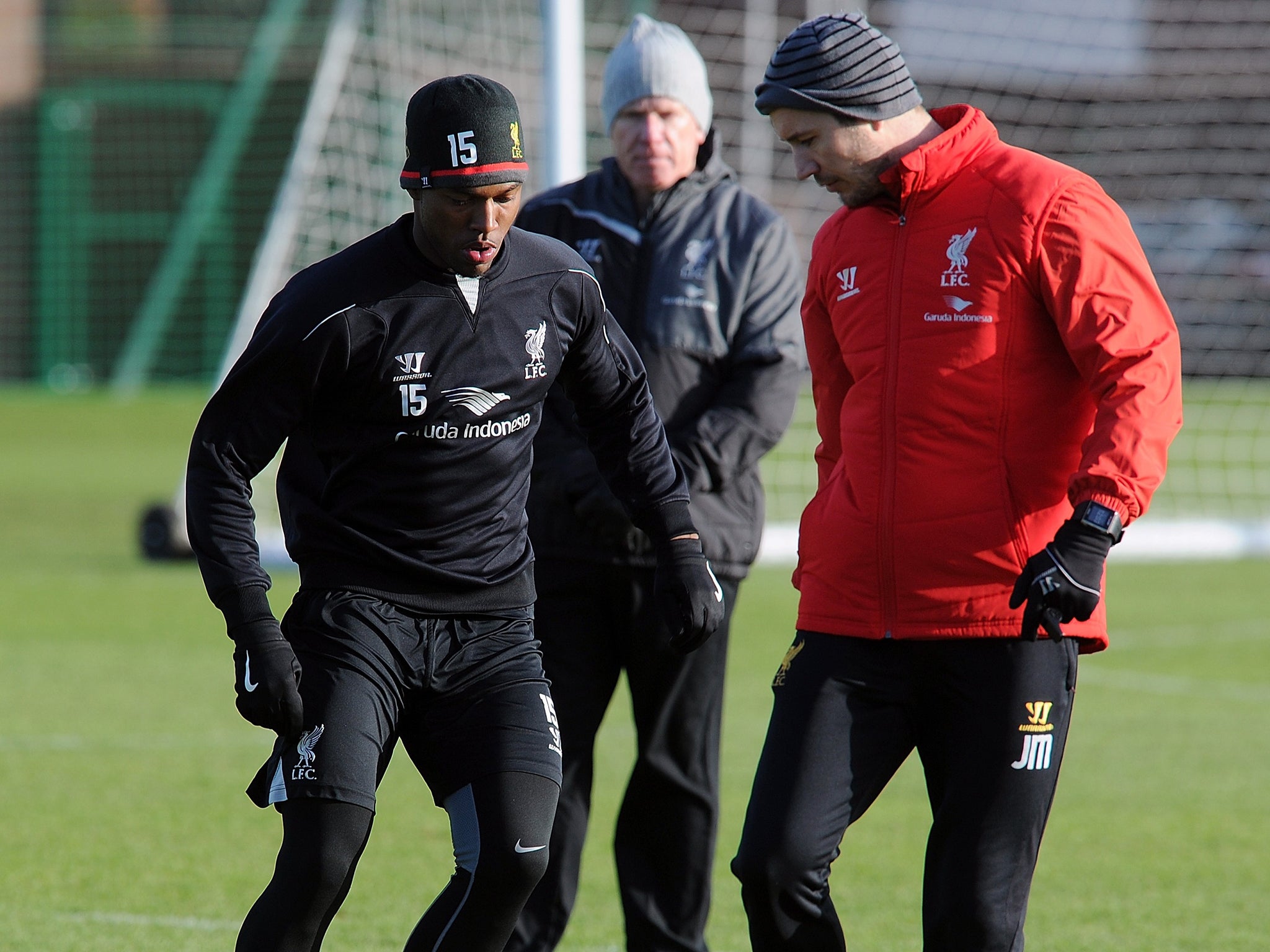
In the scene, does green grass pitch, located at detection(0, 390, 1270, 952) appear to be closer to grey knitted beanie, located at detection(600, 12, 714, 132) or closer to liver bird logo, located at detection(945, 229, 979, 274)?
liver bird logo, located at detection(945, 229, 979, 274)

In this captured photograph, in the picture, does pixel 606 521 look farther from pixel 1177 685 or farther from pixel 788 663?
pixel 1177 685

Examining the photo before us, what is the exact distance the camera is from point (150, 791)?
21.5 feet

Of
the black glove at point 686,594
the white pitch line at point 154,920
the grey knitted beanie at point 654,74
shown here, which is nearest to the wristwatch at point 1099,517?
the black glove at point 686,594

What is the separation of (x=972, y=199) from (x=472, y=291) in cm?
100

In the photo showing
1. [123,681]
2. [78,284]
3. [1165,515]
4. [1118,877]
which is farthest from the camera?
[78,284]

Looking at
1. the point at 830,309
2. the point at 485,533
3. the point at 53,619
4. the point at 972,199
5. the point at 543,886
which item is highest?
the point at 972,199

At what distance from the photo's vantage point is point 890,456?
141 inches

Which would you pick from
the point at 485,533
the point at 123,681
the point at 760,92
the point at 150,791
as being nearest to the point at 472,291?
the point at 485,533

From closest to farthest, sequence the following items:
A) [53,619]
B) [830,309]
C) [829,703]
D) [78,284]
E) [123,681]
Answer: [829,703], [830,309], [123,681], [53,619], [78,284]

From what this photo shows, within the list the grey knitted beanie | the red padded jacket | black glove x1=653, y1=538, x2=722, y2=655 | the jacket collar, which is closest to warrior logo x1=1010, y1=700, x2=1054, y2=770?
the red padded jacket

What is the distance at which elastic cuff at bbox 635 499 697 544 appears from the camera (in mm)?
3926

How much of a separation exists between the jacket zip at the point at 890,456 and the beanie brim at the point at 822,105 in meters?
0.24

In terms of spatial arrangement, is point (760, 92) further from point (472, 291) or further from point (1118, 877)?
point (1118, 877)

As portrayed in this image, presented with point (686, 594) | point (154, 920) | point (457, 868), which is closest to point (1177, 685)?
Answer: point (154, 920)
